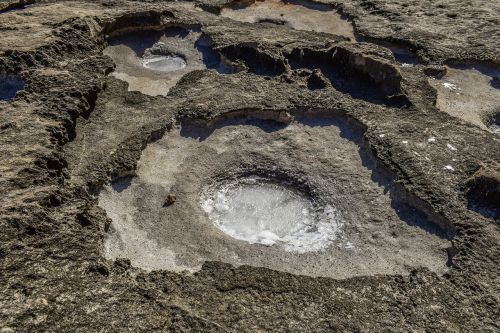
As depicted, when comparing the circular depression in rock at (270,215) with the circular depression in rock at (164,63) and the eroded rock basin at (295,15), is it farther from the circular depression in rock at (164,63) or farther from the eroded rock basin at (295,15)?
the eroded rock basin at (295,15)

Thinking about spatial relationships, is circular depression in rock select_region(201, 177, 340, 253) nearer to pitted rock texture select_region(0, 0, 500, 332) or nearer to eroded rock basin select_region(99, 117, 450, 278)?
eroded rock basin select_region(99, 117, 450, 278)

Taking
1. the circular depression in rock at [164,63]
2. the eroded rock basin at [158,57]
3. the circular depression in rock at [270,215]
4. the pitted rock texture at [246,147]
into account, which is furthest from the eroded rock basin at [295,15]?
the circular depression in rock at [270,215]

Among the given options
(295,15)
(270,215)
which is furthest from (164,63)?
(270,215)

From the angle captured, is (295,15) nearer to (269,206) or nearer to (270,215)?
(269,206)

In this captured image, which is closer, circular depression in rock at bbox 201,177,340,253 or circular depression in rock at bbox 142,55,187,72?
circular depression in rock at bbox 201,177,340,253

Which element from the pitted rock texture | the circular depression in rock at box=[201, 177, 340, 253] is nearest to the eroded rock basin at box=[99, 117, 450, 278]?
the circular depression in rock at box=[201, 177, 340, 253]
